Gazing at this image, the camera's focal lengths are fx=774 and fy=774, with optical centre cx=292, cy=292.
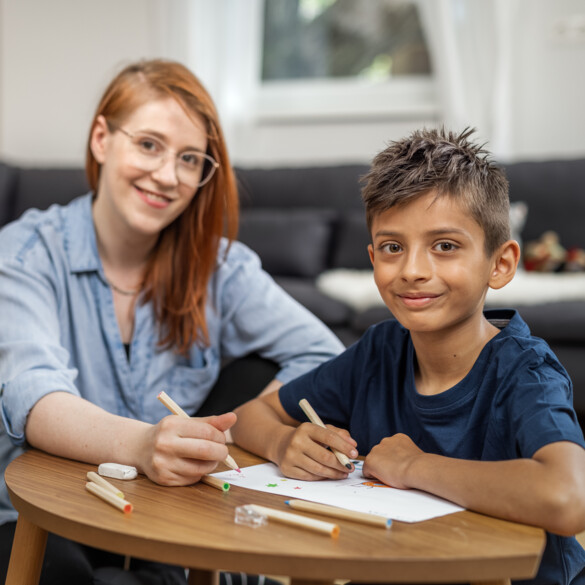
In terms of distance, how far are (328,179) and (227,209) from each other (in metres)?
1.96

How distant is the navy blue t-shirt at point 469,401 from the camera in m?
0.82

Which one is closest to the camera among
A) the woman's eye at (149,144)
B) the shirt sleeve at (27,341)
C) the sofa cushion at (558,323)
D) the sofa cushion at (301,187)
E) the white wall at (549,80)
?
the shirt sleeve at (27,341)

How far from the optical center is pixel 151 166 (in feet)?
4.56

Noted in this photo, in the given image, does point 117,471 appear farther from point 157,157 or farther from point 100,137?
point 100,137

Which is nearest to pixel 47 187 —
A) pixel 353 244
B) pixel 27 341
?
pixel 353 244

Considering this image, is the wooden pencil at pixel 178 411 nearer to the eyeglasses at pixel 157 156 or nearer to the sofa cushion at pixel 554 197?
the eyeglasses at pixel 157 156

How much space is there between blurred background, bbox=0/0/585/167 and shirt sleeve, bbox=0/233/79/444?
2787 millimetres

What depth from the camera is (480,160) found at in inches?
39.4

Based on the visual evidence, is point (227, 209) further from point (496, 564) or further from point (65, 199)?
point (65, 199)

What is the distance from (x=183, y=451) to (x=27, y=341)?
0.41 metres

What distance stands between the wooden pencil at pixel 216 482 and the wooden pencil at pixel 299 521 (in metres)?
0.11

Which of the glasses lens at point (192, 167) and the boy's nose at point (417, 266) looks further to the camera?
the glasses lens at point (192, 167)

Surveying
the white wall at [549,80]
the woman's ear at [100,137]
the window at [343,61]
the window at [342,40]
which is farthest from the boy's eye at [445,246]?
the window at [342,40]

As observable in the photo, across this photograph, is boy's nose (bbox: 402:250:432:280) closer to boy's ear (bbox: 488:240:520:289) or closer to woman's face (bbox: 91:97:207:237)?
boy's ear (bbox: 488:240:520:289)
